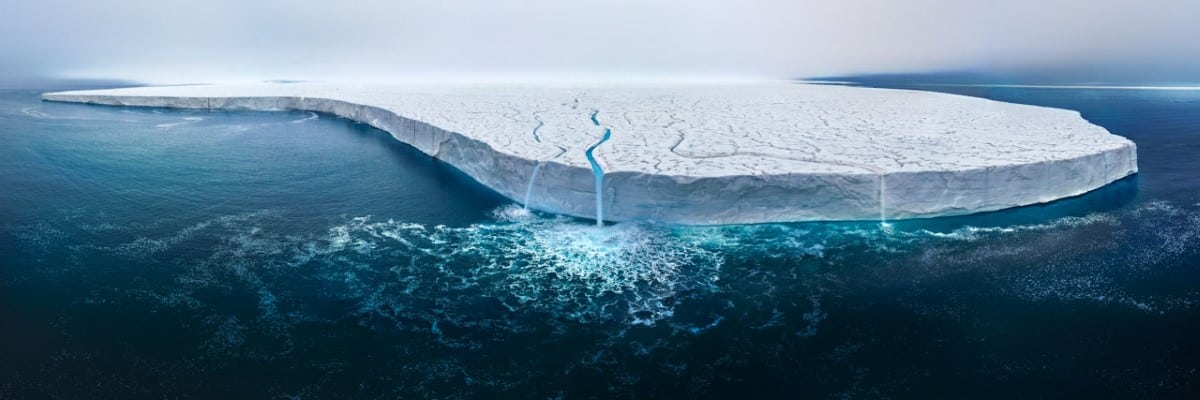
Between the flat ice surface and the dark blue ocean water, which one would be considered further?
the flat ice surface

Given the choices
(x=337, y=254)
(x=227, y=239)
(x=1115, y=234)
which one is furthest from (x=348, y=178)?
(x=1115, y=234)

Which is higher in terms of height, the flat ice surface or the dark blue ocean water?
the flat ice surface

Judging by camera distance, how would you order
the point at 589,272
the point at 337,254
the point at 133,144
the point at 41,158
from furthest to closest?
the point at 133,144, the point at 41,158, the point at 337,254, the point at 589,272

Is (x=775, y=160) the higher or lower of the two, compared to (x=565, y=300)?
higher

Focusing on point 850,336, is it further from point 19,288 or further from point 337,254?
point 19,288

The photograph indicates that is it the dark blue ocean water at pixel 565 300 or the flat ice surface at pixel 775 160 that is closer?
the dark blue ocean water at pixel 565 300
